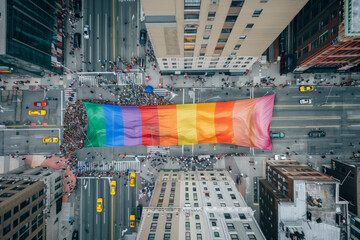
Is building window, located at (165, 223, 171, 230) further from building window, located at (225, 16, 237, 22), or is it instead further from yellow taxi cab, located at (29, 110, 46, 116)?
yellow taxi cab, located at (29, 110, 46, 116)

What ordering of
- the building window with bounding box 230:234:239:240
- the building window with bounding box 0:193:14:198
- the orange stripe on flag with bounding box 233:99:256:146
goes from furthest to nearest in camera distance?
the orange stripe on flag with bounding box 233:99:256:146 < the building window with bounding box 0:193:14:198 < the building window with bounding box 230:234:239:240

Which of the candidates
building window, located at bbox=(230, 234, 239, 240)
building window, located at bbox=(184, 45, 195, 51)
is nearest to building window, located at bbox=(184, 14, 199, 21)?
building window, located at bbox=(184, 45, 195, 51)

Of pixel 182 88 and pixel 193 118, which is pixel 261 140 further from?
pixel 182 88

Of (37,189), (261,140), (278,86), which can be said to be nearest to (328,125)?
(278,86)

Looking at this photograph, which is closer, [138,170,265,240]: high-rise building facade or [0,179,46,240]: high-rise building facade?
[138,170,265,240]: high-rise building facade

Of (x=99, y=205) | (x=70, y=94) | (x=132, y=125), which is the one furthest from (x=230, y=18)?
(x=99, y=205)

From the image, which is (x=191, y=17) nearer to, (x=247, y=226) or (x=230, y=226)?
(x=230, y=226)
